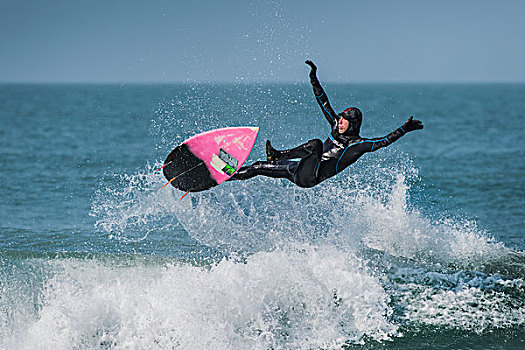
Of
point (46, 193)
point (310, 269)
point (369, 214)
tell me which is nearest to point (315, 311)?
point (310, 269)

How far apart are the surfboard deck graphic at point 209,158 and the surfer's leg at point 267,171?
0.42ft

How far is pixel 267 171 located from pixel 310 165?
65 centimetres

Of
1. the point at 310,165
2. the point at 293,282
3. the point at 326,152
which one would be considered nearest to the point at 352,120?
the point at 326,152

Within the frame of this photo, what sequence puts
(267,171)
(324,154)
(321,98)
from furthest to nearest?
(267,171), (321,98), (324,154)

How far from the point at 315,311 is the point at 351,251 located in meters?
2.23

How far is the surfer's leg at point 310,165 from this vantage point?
23.9 ft

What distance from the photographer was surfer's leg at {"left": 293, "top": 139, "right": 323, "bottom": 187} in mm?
7277

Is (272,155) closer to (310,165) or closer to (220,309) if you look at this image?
(310,165)

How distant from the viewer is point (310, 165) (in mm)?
7301

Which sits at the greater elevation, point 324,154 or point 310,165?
point 324,154

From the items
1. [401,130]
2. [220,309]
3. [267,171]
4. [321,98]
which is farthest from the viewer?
[267,171]

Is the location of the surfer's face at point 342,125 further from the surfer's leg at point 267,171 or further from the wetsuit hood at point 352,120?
the surfer's leg at point 267,171

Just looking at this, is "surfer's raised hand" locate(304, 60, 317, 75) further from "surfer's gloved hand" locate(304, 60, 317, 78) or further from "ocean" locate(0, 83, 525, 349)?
"ocean" locate(0, 83, 525, 349)

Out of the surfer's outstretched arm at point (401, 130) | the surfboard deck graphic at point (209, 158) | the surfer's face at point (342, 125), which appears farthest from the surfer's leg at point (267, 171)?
the surfer's outstretched arm at point (401, 130)
